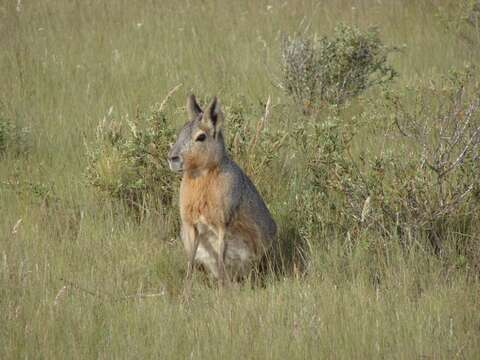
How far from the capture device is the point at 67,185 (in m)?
6.93

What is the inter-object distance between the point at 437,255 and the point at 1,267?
2.59 metres

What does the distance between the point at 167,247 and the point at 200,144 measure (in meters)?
0.93

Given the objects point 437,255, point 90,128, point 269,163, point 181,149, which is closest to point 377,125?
point 269,163

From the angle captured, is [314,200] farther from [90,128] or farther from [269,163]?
[90,128]

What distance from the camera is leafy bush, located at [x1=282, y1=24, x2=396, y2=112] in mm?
8391

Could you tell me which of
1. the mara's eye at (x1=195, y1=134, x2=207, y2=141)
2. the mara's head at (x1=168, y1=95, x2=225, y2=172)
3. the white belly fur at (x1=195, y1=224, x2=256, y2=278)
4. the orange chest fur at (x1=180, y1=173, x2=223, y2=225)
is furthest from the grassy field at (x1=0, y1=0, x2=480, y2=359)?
the mara's eye at (x1=195, y1=134, x2=207, y2=141)

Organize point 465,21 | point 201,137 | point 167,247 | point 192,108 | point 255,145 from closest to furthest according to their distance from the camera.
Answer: point 201,137 < point 192,108 < point 167,247 < point 255,145 < point 465,21

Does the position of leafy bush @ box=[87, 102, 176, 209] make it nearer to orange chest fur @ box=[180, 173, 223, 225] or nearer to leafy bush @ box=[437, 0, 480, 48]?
orange chest fur @ box=[180, 173, 223, 225]

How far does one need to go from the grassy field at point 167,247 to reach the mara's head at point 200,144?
74cm

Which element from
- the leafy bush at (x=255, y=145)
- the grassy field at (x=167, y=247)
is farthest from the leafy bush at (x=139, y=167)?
the leafy bush at (x=255, y=145)

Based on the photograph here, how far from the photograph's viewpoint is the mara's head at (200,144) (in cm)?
537

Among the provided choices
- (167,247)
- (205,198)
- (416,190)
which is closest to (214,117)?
(205,198)

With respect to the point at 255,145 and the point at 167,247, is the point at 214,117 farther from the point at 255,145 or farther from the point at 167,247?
the point at 255,145

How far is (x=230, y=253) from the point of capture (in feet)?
18.8
